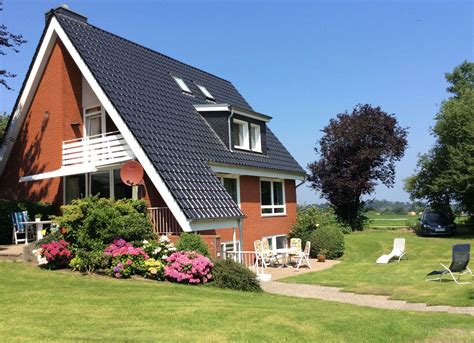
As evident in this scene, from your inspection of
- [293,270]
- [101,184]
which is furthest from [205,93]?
[293,270]

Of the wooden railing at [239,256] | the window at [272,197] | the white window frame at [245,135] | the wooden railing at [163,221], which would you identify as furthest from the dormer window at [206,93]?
the wooden railing at [163,221]

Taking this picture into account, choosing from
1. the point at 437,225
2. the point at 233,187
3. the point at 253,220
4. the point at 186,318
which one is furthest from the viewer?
the point at 437,225

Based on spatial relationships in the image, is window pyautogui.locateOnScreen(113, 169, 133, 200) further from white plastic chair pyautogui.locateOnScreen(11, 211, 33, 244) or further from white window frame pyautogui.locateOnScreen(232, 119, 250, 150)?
white window frame pyautogui.locateOnScreen(232, 119, 250, 150)

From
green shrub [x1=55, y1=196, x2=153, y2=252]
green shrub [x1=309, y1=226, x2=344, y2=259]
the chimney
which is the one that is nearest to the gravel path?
green shrub [x1=55, y1=196, x2=153, y2=252]

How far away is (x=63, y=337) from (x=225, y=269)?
6321 millimetres

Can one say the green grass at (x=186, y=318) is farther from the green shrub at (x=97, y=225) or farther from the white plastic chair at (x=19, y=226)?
the white plastic chair at (x=19, y=226)

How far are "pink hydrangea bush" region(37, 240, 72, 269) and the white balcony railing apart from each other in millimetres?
3753

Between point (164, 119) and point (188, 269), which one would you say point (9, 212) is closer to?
point (164, 119)

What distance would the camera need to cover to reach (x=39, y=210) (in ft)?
59.3

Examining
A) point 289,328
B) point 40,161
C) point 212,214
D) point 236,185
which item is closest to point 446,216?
point 236,185

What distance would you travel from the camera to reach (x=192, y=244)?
45.3ft

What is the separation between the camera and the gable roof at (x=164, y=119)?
15242mm

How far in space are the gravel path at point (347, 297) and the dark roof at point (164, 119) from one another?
10.1ft

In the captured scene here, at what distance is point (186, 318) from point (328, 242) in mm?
16261
